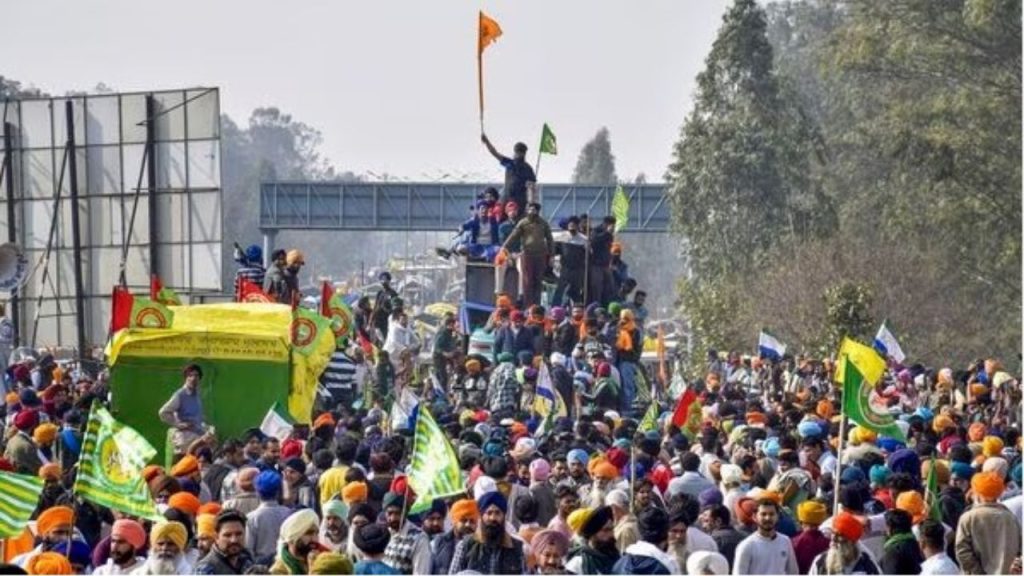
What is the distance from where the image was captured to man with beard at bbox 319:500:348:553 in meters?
15.9

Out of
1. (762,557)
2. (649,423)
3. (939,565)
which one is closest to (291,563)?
(762,557)

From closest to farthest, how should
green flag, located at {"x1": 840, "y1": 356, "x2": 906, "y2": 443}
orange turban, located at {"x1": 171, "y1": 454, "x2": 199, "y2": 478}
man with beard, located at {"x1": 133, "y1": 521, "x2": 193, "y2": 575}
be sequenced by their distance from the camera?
man with beard, located at {"x1": 133, "y1": 521, "x2": 193, "y2": 575}
orange turban, located at {"x1": 171, "y1": 454, "x2": 199, "y2": 478}
green flag, located at {"x1": 840, "y1": 356, "x2": 906, "y2": 443}

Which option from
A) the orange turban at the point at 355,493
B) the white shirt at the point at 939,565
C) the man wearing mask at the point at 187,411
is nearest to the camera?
the white shirt at the point at 939,565

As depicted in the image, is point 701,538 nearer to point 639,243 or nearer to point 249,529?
point 249,529

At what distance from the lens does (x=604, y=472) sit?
59.3 ft

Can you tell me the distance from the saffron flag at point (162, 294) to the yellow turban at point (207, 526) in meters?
11.1

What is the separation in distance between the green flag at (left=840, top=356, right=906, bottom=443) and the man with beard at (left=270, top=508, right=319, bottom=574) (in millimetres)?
5193

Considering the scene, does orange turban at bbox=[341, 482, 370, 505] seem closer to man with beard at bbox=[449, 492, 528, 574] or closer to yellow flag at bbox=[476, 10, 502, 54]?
man with beard at bbox=[449, 492, 528, 574]

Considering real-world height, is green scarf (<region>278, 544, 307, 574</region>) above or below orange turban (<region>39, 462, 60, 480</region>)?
above

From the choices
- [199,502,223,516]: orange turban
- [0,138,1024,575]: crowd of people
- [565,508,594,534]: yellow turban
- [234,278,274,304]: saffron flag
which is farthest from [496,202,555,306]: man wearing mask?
[565,508,594,534]: yellow turban

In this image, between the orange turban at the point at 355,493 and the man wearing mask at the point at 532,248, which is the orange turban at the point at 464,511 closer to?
the orange turban at the point at 355,493

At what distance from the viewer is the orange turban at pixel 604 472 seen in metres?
18.0

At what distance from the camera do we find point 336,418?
2511 centimetres

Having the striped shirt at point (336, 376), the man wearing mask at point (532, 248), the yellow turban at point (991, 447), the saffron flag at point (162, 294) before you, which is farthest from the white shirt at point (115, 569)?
the man wearing mask at point (532, 248)
